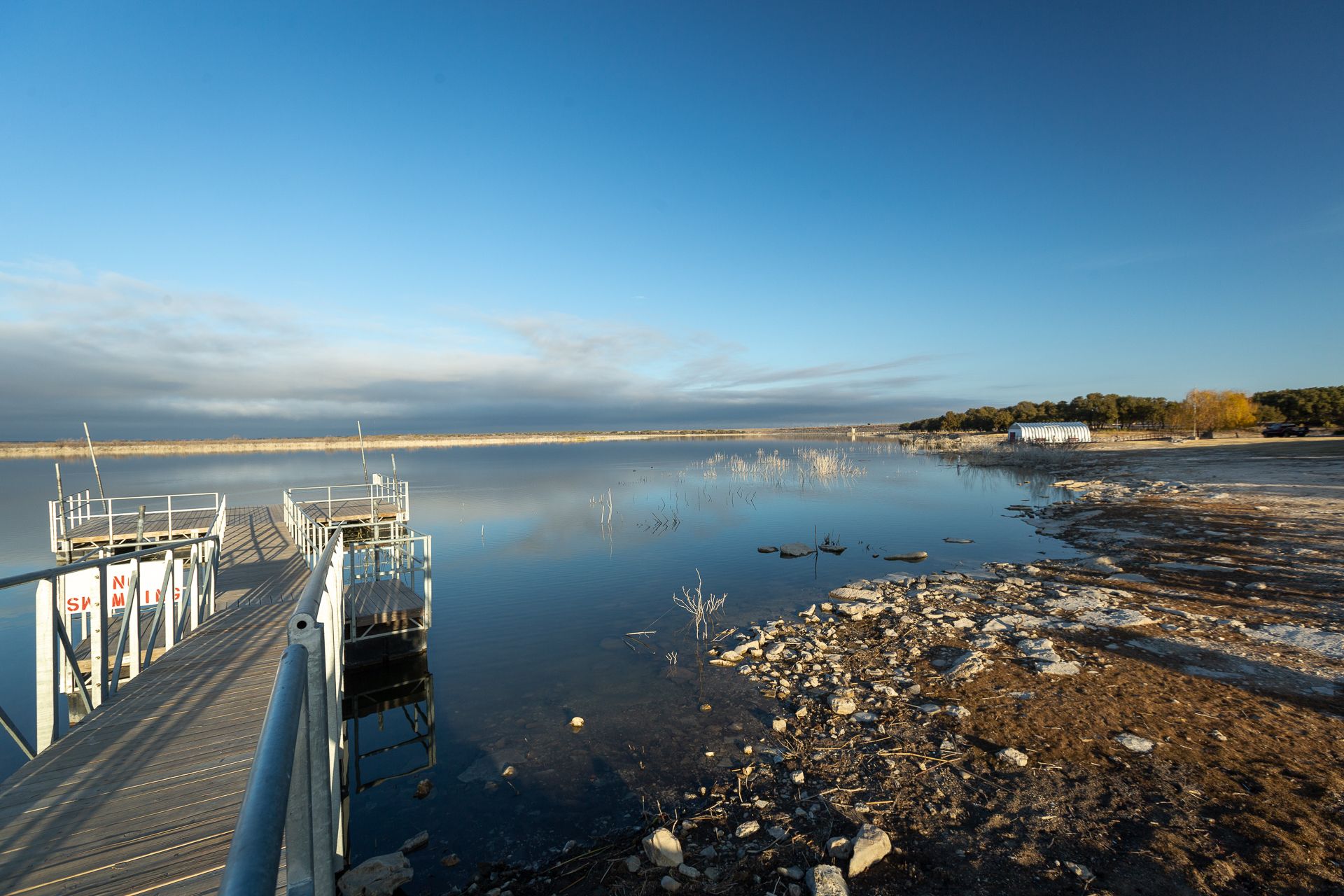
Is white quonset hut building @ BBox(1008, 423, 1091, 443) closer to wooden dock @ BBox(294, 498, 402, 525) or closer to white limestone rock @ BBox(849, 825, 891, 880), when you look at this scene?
wooden dock @ BBox(294, 498, 402, 525)

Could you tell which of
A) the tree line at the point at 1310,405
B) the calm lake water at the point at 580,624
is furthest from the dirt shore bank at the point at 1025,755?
the tree line at the point at 1310,405

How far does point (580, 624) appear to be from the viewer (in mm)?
15609

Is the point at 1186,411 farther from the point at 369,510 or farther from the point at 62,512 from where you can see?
the point at 62,512

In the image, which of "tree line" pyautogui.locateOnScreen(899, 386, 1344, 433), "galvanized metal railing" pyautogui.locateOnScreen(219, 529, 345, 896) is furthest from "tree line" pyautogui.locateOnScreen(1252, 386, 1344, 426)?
"galvanized metal railing" pyautogui.locateOnScreen(219, 529, 345, 896)

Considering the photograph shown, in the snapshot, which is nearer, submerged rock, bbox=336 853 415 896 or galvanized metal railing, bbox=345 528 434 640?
submerged rock, bbox=336 853 415 896

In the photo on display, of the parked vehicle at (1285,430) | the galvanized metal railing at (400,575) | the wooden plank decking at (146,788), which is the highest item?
the parked vehicle at (1285,430)

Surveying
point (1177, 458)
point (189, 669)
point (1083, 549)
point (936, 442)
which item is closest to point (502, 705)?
point (189, 669)

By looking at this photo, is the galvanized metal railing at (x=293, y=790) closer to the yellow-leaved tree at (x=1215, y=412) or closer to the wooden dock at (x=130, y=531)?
the wooden dock at (x=130, y=531)

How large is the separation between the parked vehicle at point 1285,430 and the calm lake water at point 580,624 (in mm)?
46956

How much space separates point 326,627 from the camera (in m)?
5.74

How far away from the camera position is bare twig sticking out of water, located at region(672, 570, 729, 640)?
13.8 meters

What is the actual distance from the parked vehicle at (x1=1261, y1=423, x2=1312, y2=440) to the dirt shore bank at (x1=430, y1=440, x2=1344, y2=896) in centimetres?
7165

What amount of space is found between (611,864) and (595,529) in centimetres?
2343

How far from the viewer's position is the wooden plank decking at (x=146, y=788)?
12.8 ft
